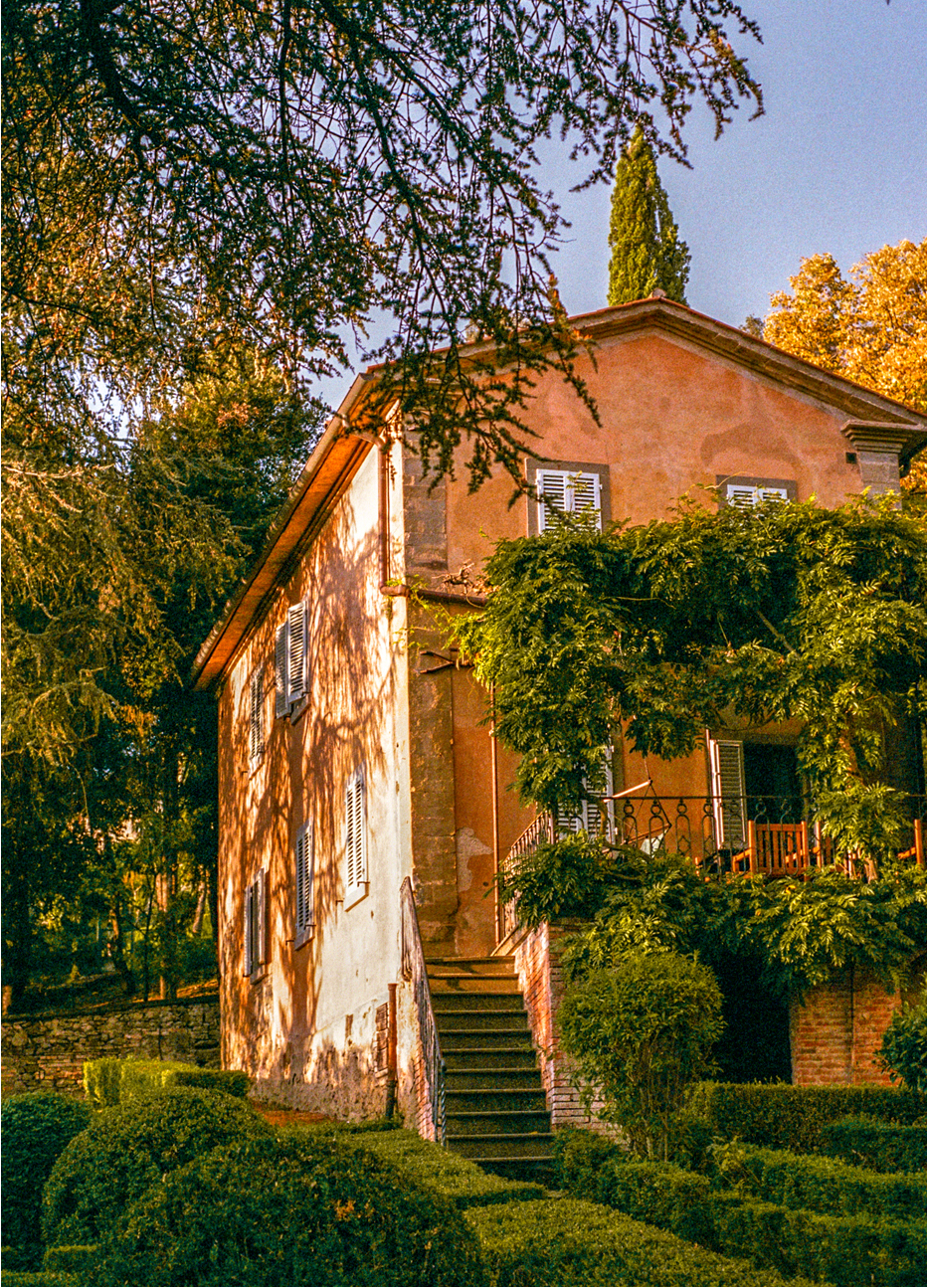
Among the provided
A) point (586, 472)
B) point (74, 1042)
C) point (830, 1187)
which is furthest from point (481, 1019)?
point (74, 1042)

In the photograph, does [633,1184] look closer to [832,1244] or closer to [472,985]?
[832,1244]

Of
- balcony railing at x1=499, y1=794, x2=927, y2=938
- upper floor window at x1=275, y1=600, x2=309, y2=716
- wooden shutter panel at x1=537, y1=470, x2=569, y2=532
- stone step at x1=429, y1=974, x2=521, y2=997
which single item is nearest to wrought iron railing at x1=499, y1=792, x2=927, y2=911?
balcony railing at x1=499, y1=794, x2=927, y2=938

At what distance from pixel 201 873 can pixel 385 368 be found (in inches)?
967

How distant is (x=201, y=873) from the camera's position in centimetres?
3016

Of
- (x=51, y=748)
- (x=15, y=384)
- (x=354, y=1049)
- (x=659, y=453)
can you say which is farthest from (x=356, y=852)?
(x=15, y=384)

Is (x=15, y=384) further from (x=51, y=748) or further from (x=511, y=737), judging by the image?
(x=51, y=748)

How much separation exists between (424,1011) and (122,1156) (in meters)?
5.86

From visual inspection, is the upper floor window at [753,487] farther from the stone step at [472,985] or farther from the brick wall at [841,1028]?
the stone step at [472,985]

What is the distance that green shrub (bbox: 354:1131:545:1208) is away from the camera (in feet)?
29.9

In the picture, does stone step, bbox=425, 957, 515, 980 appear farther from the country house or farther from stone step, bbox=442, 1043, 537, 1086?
stone step, bbox=442, 1043, 537, 1086

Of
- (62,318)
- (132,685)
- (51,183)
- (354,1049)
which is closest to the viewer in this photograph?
(51,183)

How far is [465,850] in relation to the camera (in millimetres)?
15156

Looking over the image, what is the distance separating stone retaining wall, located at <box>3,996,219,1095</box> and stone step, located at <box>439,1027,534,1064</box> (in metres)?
12.2

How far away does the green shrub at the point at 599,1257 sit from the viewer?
6793mm
